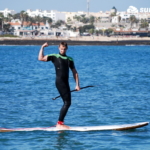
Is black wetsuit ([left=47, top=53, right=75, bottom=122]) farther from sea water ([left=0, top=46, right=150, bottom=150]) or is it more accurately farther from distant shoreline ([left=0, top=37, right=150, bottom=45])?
distant shoreline ([left=0, top=37, right=150, bottom=45])

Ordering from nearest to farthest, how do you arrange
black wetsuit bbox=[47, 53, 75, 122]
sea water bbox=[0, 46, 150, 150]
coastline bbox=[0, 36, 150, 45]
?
sea water bbox=[0, 46, 150, 150] → black wetsuit bbox=[47, 53, 75, 122] → coastline bbox=[0, 36, 150, 45]

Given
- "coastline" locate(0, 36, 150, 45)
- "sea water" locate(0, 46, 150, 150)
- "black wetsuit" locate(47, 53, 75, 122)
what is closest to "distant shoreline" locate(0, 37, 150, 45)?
"coastline" locate(0, 36, 150, 45)

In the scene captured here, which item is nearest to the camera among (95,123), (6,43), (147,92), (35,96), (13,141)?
(13,141)

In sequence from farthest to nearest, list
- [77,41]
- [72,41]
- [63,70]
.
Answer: [77,41] → [72,41] → [63,70]

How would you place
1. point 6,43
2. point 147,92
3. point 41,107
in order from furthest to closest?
point 6,43, point 147,92, point 41,107

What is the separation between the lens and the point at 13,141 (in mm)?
12188

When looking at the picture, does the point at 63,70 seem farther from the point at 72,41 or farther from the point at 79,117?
the point at 72,41

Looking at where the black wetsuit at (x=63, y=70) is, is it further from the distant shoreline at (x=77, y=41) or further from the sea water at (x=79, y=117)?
the distant shoreline at (x=77, y=41)

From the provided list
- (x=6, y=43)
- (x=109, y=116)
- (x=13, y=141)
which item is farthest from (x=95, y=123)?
(x=6, y=43)

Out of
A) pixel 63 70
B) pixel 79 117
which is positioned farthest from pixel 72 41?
pixel 63 70

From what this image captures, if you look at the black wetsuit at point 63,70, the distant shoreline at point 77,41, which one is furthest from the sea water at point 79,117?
the distant shoreline at point 77,41

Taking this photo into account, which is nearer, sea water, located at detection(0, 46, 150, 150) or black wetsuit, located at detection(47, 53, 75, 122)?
sea water, located at detection(0, 46, 150, 150)

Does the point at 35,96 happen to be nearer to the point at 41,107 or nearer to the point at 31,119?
the point at 41,107

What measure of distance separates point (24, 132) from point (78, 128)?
1325 mm
